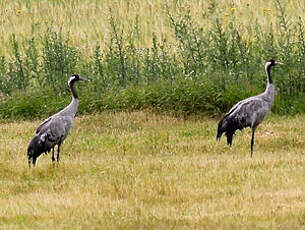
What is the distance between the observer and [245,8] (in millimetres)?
23500

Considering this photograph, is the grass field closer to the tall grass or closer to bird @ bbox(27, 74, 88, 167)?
bird @ bbox(27, 74, 88, 167)

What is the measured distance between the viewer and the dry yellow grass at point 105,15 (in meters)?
22.2

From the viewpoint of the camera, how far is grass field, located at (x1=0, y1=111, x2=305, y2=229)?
8.62 meters

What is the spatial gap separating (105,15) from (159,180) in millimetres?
15126

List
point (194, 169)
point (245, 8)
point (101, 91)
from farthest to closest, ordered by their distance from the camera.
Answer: point (245, 8)
point (101, 91)
point (194, 169)

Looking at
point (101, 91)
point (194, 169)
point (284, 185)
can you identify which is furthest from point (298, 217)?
point (101, 91)

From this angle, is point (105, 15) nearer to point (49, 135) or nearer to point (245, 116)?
point (245, 116)

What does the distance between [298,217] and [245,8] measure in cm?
1579

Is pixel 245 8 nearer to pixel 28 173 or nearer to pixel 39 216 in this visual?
pixel 28 173

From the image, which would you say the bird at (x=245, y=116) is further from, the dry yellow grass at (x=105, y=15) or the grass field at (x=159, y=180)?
the dry yellow grass at (x=105, y=15)

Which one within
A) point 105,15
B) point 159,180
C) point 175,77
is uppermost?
point 105,15

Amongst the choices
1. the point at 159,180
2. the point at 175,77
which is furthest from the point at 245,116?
the point at 175,77

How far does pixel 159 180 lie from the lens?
10.3 m

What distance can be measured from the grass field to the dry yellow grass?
7.43 m
